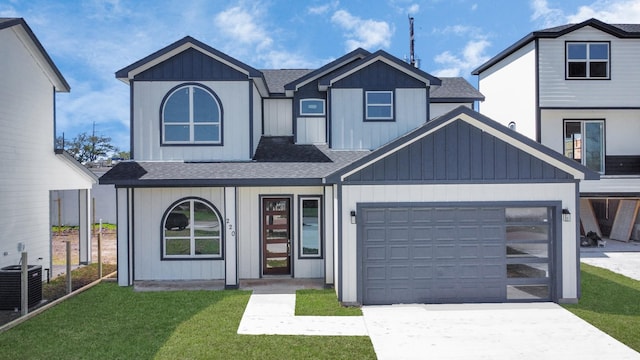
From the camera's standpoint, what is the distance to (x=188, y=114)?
10719 mm

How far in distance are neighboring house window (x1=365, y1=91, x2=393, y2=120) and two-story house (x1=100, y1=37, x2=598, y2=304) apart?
3 centimetres

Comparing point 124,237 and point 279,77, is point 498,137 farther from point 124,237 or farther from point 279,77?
point 124,237

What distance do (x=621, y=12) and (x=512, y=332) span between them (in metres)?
20.4

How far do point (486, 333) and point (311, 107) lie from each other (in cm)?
788

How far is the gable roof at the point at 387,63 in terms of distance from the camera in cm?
1159

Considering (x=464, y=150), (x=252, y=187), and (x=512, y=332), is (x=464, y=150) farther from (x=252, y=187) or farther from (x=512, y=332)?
(x=252, y=187)

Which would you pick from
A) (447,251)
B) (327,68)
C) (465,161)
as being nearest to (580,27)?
(327,68)

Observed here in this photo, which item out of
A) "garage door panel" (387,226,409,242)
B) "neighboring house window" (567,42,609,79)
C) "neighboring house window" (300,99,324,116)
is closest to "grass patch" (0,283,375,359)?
"garage door panel" (387,226,409,242)

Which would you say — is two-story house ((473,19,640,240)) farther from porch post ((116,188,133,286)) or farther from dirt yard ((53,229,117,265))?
dirt yard ((53,229,117,265))

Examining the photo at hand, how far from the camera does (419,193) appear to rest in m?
8.66

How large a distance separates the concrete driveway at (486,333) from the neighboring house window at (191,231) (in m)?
4.38

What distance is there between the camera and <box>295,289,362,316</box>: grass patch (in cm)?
821

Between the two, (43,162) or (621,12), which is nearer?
(43,162)

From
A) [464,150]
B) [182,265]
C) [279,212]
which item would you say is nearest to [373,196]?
[464,150]
